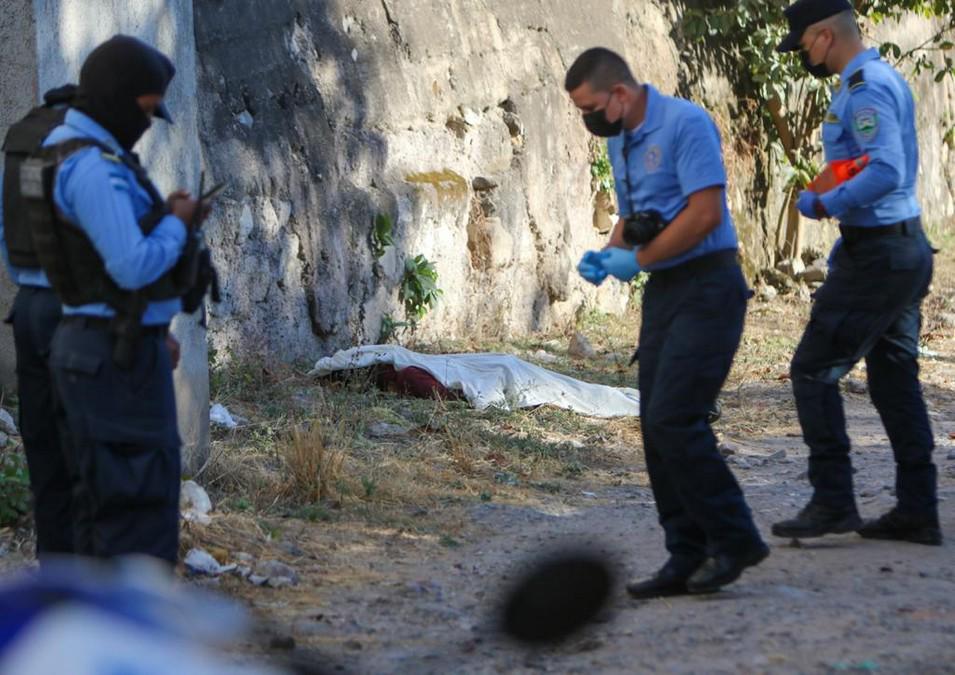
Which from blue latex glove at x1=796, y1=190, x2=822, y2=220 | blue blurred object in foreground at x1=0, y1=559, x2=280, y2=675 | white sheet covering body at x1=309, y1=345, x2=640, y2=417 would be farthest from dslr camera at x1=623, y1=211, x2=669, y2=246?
white sheet covering body at x1=309, y1=345, x2=640, y2=417

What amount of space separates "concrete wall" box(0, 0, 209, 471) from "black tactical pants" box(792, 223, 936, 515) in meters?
2.42

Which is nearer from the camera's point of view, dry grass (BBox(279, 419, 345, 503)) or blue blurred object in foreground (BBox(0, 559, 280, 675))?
blue blurred object in foreground (BBox(0, 559, 280, 675))

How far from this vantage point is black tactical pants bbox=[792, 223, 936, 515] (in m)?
4.86

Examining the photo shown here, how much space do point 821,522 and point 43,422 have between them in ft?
9.02

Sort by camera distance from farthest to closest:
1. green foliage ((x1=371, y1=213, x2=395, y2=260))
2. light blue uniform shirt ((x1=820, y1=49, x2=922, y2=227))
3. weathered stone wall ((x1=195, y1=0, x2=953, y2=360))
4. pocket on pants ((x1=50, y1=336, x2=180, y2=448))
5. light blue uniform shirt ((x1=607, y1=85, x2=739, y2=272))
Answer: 1. green foliage ((x1=371, y1=213, x2=395, y2=260))
2. weathered stone wall ((x1=195, y1=0, x2=953, y2=360))
3. light blue uniform shirt ((x1=820, y1=49, x2=922, y2=227))
4. light blue uniform shirt ((x1=607, y1=85, x2=739, y2=272))
5. pocket on pants ((x1=50, y1=336, x2=180, y2=448))

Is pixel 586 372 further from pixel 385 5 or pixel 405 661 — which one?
pixel 405 661

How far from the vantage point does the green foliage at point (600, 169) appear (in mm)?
11273

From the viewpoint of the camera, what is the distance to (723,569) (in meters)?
4.29

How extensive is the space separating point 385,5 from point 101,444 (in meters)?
6.32

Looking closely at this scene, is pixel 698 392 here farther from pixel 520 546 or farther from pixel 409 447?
pixel 409 447

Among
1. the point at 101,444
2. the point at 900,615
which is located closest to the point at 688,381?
the point at 900,615

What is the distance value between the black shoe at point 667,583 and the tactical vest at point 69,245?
187 centimetres

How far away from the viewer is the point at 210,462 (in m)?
5.69

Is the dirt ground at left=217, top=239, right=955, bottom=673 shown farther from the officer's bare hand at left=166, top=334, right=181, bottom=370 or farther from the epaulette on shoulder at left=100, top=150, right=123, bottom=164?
the epaulette on shoulder at left=100, top=150, right=123, bottom=164
